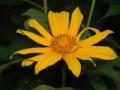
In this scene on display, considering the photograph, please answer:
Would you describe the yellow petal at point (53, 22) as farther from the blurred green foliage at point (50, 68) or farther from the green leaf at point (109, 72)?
the green leaf at point (109, 72)

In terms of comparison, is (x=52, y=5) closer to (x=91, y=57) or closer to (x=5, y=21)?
(x=5, y=21)

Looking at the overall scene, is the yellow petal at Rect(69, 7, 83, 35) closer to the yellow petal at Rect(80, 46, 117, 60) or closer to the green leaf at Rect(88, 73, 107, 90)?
the yellow petal at Rect(80, 46, 117, 60)

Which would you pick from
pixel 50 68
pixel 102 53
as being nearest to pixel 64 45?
pixel 50 68

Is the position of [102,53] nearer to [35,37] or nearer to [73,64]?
[73,64]

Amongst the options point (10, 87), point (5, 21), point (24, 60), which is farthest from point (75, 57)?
point (5, 21)

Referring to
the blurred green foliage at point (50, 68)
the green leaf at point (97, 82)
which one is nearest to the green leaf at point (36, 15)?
the blurred green foliage at point (50, 68)

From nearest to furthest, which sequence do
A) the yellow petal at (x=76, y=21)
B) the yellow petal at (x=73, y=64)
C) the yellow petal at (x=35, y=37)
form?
the yellow petal at (x=73, y=64), the yellow petal at (x=35, y=37), the yellow petal at (x=76, y=21)

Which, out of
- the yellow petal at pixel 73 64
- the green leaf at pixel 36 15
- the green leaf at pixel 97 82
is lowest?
the green leaf at pixel 97 82

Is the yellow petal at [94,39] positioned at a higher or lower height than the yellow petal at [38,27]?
lower

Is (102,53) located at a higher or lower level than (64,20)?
lower
